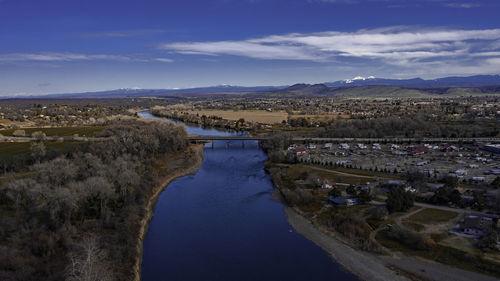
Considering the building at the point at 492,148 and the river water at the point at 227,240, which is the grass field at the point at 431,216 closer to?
the river water at the point at 227,240

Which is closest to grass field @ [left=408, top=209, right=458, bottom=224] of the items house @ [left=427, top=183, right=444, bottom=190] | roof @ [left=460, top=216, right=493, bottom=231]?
roof @ [left=460, top=216, right=493, bottom=231]

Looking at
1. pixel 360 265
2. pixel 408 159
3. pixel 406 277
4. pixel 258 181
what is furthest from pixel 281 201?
pixel 408 159

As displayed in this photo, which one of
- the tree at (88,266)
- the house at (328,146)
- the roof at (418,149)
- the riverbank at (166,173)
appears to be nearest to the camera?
the tree at (88,266)

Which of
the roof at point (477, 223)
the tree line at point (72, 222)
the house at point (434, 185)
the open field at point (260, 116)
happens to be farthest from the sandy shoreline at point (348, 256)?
the open field at point (260, 116)

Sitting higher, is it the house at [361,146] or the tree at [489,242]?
the house at [361,146]

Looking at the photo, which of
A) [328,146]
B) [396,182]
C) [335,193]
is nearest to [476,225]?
[396,182]

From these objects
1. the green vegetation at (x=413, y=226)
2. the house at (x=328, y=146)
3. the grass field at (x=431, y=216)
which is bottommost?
the green vegetation at (x=413, y=226)

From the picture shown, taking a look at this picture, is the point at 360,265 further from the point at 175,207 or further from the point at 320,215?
the point at 175,207
